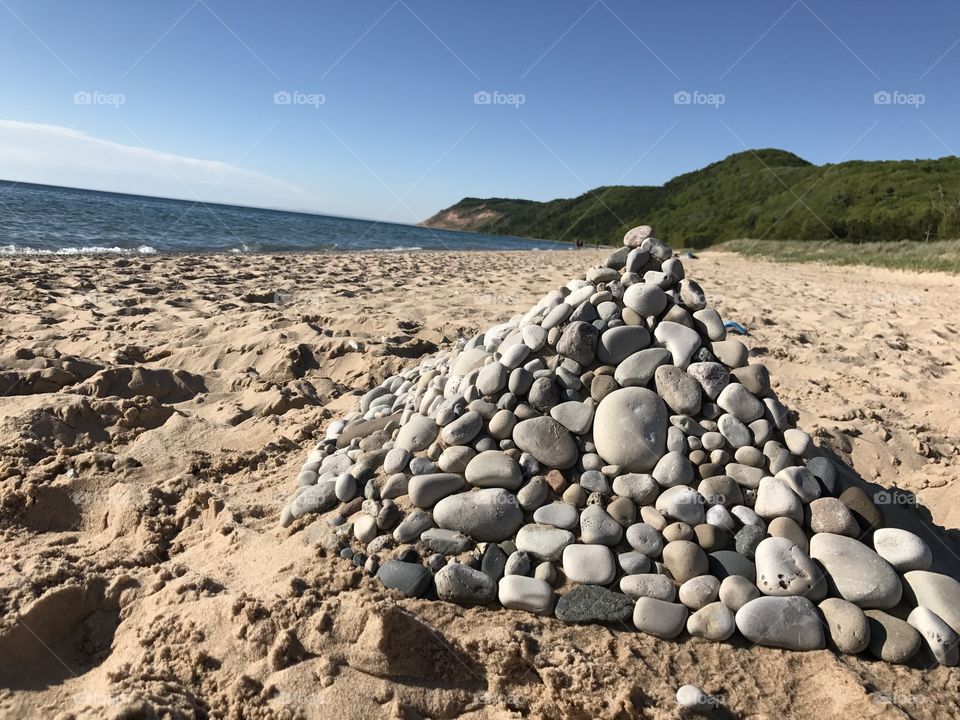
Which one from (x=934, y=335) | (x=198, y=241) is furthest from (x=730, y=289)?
(x=198, y=241)

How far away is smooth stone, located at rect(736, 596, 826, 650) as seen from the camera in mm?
1826

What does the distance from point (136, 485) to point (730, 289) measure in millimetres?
9825

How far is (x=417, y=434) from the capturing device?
255cm

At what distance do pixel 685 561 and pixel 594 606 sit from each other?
0.37 metres

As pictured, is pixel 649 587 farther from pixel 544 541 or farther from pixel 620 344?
pixel 620 344

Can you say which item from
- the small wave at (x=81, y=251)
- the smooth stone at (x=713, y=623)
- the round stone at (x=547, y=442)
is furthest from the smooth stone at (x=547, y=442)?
the small wave at (x=81, y=251)

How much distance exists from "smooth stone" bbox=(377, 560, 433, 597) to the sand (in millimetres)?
45

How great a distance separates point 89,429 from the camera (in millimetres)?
3201

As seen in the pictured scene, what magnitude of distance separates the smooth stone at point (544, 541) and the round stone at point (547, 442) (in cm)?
29

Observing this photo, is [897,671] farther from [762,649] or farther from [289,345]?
[289,345]

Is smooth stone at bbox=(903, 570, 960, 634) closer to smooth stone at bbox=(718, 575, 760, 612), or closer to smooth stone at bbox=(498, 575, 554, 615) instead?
smooth stone at bbox=(718, 575, 760, 612)

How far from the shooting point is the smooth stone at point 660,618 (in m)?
1.87

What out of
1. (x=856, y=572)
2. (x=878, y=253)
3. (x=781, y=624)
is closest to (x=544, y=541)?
(x=781, y=624)

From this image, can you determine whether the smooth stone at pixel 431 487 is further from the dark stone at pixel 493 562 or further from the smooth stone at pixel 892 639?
the smooth stone at pixel 892 639
